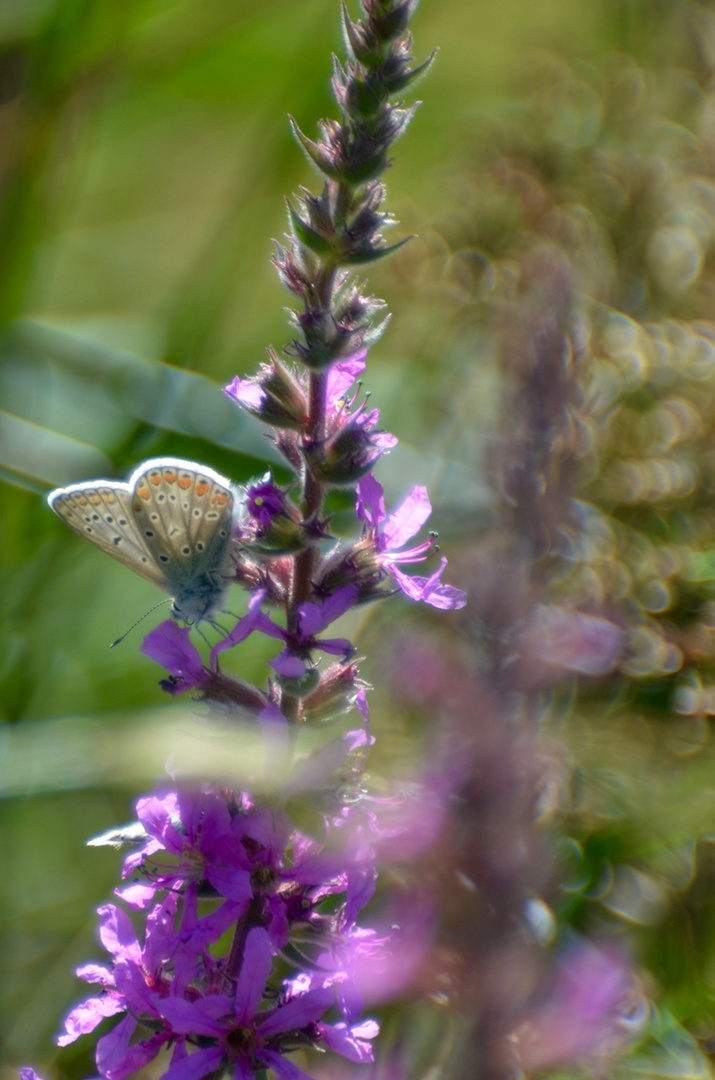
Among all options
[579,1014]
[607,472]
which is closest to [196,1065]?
[579,1014]

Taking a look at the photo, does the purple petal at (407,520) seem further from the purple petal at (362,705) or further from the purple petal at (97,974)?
the purple petal at (97,974)

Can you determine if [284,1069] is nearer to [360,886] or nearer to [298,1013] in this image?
[298,1013]

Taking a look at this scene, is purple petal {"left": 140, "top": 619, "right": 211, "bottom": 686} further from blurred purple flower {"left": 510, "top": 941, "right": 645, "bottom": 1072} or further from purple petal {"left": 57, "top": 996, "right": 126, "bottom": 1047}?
blurred purple flower {"left": 510, "top": 941, "right": 645, "bottom": 1072}

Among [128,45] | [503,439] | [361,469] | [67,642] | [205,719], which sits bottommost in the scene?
[67,642]

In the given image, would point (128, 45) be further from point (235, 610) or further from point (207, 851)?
point (207, 851)

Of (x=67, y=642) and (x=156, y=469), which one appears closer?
(x=156, y=469)

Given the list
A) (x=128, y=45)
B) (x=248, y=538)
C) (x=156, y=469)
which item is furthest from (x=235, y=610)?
(x=128, y=45)

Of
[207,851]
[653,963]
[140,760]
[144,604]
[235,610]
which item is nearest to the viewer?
[140,760]
